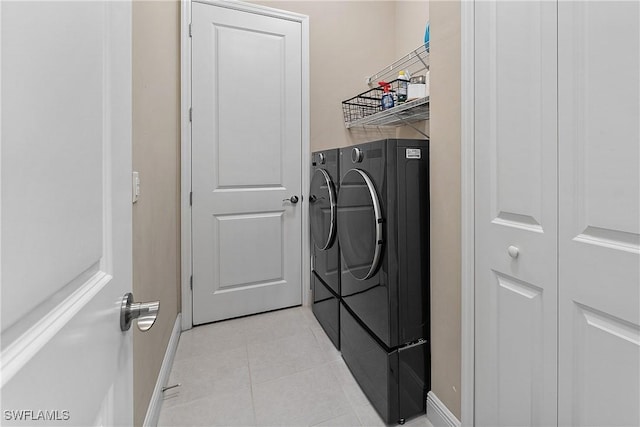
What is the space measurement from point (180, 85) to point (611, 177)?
93.4 inches

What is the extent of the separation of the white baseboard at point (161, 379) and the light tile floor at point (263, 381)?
40mm

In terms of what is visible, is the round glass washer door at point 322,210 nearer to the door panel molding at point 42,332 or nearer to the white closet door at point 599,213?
the white closet door at point 599,213

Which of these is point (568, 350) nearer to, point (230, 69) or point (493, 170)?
point (493, 170)

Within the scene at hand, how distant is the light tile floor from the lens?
1407 mm

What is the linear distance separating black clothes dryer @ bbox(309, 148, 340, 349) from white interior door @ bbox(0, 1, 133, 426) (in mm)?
1461

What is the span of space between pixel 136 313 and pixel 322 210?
5.35 ft

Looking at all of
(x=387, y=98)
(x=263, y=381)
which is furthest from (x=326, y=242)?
(x=387, y=98)

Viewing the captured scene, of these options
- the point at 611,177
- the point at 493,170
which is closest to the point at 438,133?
the point at 493,170

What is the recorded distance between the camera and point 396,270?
1.32 m

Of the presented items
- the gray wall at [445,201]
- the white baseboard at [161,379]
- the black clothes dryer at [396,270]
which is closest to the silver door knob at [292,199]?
the black clothes dryer at [396,270]

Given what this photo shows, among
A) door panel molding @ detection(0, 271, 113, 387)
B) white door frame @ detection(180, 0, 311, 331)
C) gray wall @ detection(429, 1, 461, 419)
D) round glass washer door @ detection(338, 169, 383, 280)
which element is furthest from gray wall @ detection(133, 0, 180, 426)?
gray wall @ detection(429, 1, 461, 419)

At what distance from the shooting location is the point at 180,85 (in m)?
2.16

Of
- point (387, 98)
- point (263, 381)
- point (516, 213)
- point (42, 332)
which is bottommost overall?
point (263, 381)

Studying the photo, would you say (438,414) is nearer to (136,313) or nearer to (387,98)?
(136,313)
